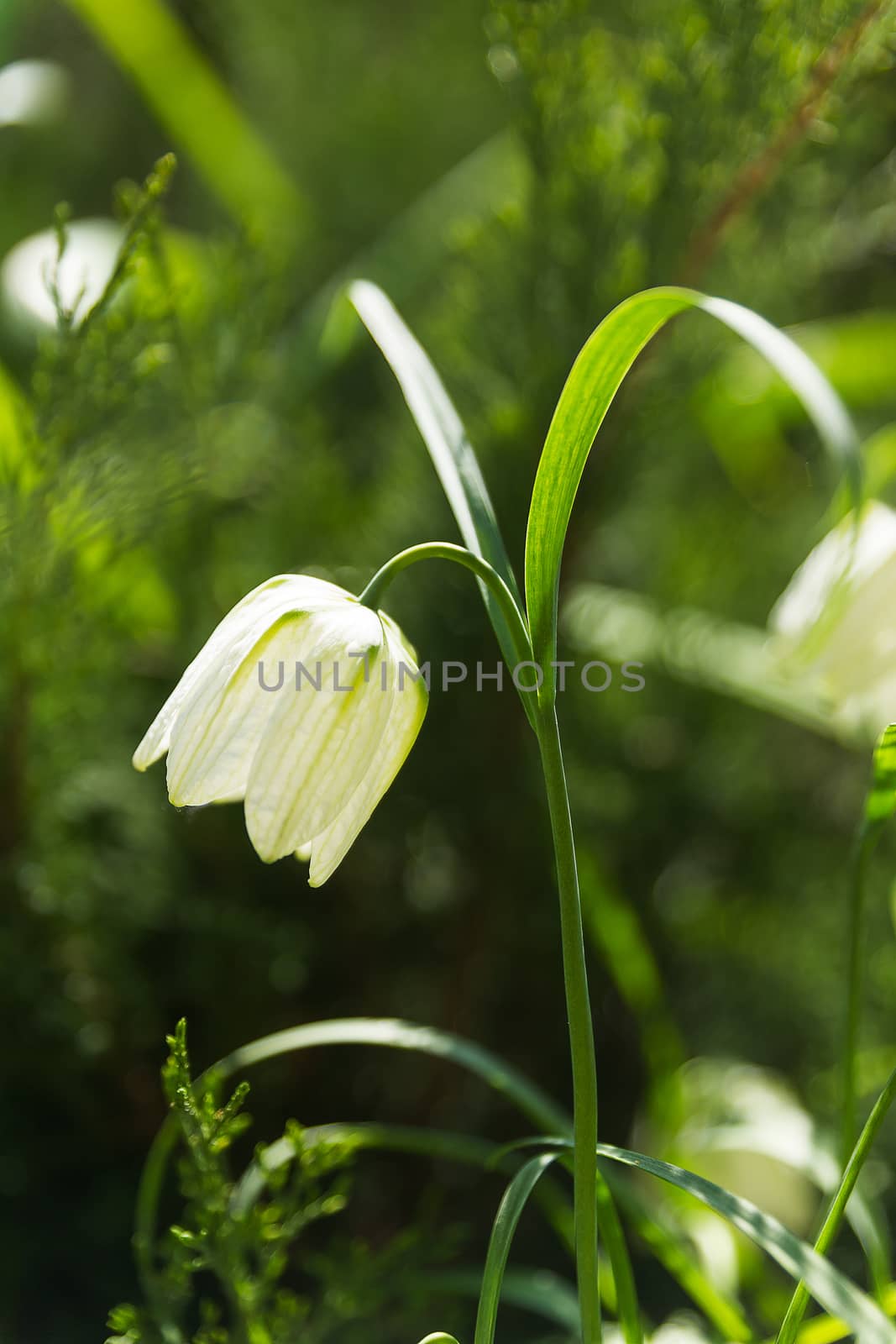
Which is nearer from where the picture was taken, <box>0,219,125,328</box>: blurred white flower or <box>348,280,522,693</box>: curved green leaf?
<box>348,280,522,693</box>: curved green leaf

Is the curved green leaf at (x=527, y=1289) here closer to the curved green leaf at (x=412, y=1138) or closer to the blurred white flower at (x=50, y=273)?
the curved green leaf at (x=412, y=1138)

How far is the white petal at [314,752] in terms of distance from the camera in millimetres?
273

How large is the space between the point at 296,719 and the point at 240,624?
0.03 metres

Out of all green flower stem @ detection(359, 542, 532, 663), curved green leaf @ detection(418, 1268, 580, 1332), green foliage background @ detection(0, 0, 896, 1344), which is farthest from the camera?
green foliage background @ detection(0, 0, 896, 1344)

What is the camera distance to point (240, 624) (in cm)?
29

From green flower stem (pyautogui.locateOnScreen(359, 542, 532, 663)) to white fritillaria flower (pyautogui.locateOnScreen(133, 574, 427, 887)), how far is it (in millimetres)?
18

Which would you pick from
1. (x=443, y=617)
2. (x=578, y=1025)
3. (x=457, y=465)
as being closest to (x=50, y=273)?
(x=443, y=617)

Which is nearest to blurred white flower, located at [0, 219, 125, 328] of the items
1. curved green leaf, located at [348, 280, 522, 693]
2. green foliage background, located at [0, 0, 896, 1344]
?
green foliage background, located at [0, 0, 896, 1344]

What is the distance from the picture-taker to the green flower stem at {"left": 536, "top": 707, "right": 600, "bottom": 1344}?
0.86 ft

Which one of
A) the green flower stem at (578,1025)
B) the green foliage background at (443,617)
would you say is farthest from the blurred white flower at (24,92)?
the green flower stem at (578,1025)

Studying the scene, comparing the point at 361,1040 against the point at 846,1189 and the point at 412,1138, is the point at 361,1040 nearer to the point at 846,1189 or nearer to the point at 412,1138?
the point at 412,1138

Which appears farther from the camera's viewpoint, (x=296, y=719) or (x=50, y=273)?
(x=50, y=273)

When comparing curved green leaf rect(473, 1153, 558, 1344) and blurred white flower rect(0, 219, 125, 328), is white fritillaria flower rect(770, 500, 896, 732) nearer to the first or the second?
curved green leaf rect(473, 1153, 558, 1344)

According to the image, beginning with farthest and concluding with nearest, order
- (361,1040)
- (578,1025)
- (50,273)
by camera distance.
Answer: (50,273) → (361,1040) → (578,1025)
